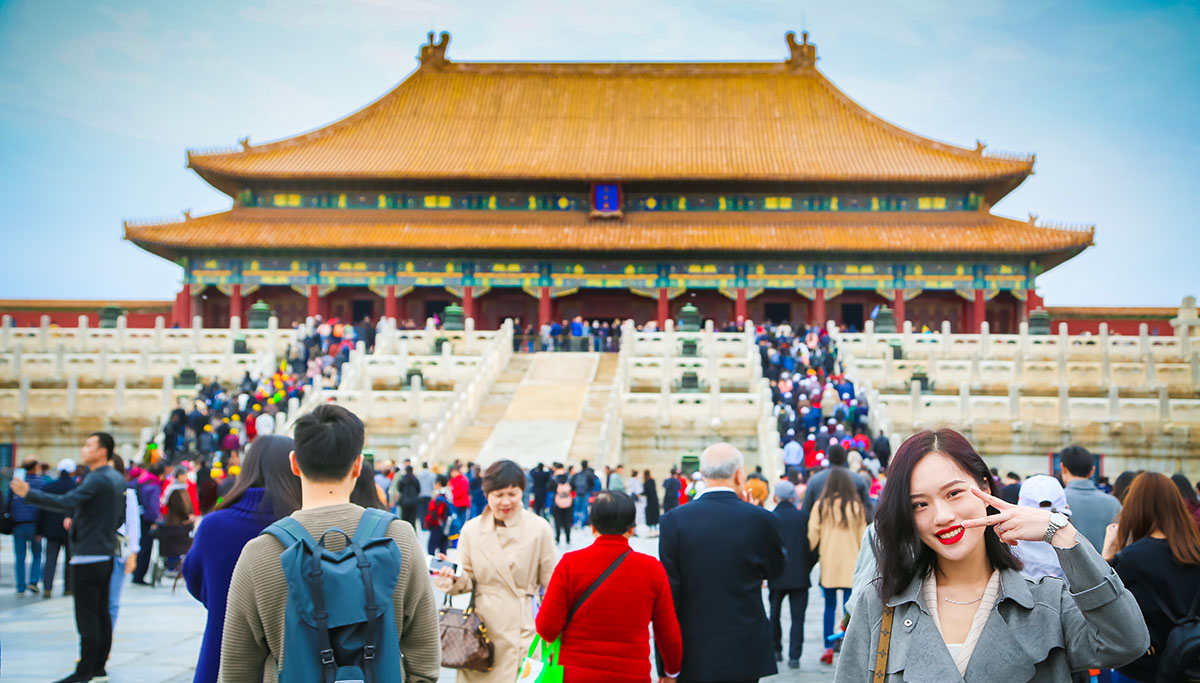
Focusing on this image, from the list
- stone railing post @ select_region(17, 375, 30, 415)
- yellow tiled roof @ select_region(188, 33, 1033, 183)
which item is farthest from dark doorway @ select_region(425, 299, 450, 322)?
stone railing post @ select_region(17, 375, 30, 415)

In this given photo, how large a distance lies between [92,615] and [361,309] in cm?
2961

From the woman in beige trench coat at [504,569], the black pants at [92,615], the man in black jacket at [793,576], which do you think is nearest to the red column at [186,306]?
the black pants at [92,615]

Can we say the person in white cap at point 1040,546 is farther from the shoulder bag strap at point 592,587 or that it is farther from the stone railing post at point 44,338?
the stone railing post at point 44,338

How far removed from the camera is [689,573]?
4.63 metres

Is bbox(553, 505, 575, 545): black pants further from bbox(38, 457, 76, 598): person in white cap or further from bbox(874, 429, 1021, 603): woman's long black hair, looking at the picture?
bbox(874, 429, 1021, 603): woman's long black hair

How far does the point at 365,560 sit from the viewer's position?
2.80 metres

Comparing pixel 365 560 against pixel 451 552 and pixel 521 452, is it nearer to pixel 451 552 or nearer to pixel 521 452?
pixel 451 552

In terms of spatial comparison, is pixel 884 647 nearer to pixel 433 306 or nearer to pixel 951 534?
pixel 951 534

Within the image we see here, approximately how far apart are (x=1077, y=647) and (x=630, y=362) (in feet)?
64.6

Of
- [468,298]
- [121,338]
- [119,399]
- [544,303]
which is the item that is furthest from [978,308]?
[119,399]

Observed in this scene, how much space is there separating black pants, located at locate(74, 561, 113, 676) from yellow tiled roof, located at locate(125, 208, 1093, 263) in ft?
88.7

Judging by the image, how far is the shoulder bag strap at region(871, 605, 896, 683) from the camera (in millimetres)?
2432

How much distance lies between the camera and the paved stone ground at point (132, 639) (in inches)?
268

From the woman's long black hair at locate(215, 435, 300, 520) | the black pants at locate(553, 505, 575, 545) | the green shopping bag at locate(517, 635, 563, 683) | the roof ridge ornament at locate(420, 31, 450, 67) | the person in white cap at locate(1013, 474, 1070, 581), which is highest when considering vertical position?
the roof ridge ornament at locate(420, 31, 450, 67)
